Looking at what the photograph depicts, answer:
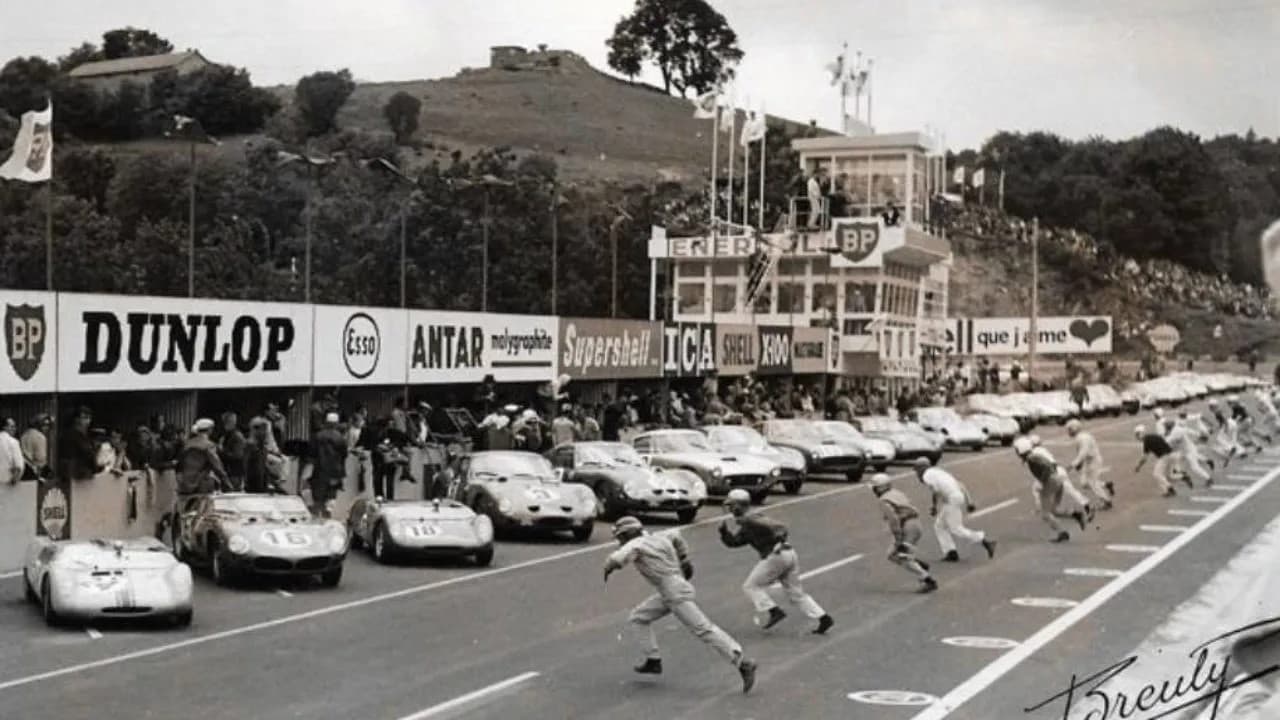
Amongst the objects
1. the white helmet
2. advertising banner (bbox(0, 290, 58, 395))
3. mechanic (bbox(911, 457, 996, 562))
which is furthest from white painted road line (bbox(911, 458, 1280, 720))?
advertising banner (bbox(0, 290, 58, 395))

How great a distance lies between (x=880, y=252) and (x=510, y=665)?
4350 cm

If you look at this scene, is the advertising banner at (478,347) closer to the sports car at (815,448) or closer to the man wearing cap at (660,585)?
the sports car at (815,448)

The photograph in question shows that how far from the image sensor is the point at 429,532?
20.5 meters

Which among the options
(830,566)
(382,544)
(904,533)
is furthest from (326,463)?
(904,533)

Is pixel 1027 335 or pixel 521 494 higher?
pixel 1027 335

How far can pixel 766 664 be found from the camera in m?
13.4

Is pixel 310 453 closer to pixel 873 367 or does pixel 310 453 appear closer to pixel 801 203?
pixel 873 367

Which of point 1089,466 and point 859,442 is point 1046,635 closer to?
point 1089,466

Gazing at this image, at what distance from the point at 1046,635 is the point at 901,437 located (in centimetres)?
2475

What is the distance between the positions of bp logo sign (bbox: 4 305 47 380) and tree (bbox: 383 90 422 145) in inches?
1987

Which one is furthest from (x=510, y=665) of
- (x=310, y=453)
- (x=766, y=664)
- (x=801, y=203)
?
(x=801, y=203)

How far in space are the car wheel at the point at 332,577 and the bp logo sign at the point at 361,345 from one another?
847 centimetres

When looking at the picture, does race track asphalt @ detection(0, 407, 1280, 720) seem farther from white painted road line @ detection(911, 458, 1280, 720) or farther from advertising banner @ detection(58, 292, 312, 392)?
advertising banner @ detection(58, 292, 312, 392)

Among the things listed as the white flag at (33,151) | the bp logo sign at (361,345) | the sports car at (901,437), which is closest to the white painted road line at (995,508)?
the sports car at (901,437)
